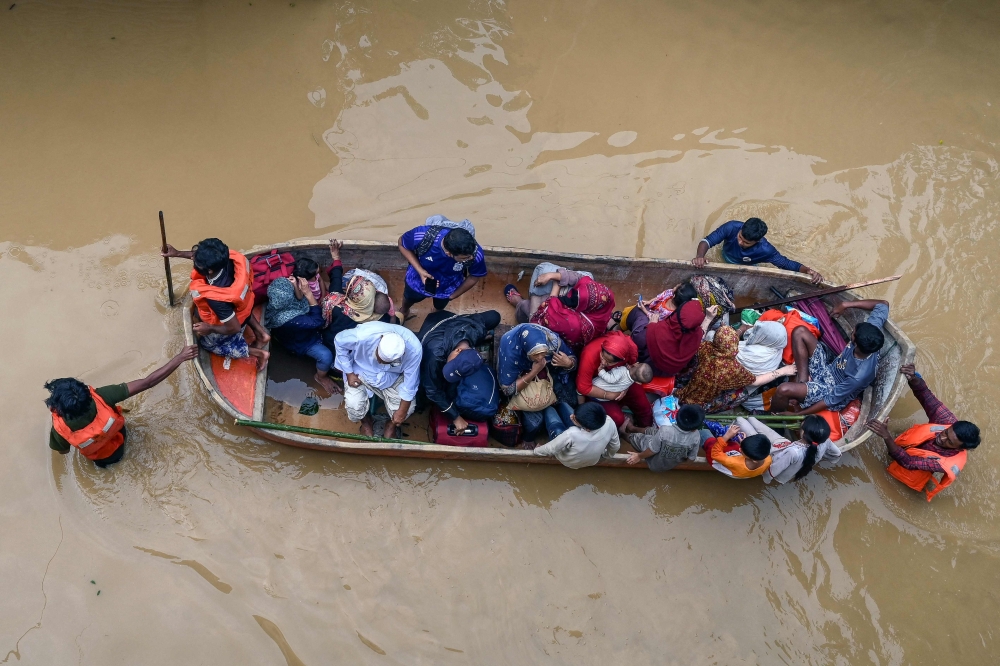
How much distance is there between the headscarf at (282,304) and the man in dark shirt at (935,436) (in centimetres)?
453

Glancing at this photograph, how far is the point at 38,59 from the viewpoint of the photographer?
236 inches

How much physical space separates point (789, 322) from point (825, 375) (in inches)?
20.4

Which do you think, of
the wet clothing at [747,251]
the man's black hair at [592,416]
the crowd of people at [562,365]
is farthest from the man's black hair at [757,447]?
the wet clothing at [747,251]

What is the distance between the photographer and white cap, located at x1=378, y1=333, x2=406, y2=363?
161 inches

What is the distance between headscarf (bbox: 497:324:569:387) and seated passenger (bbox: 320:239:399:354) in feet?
3.39

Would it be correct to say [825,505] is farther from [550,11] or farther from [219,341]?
[550,11]

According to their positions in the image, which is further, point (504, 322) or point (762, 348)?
point (504, 322)

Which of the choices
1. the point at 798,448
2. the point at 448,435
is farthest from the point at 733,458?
the point at 448,435

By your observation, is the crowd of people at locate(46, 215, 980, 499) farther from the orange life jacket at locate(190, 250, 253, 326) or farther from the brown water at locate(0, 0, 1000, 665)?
the brown water at locate(0, 0, 1000, 665)

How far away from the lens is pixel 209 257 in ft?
12.7

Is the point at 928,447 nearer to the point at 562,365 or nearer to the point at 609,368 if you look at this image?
the point at 609,368

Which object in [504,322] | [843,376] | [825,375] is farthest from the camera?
[504,322]

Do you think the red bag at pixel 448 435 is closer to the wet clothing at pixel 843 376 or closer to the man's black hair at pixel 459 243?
the man's black hair at pixel 459 243

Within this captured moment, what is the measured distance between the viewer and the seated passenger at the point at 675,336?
4246mm
